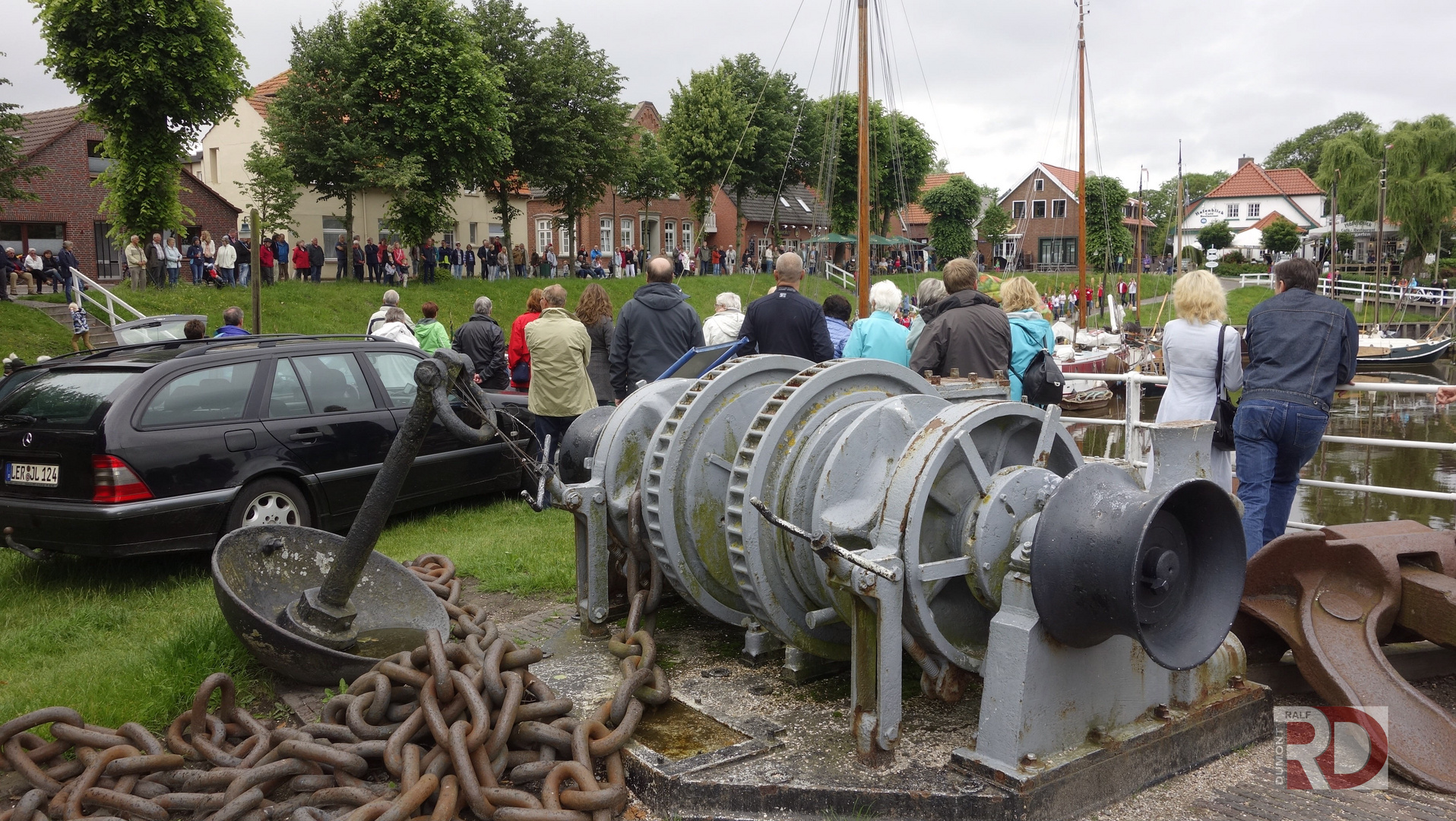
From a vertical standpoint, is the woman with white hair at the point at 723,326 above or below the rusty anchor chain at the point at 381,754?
above

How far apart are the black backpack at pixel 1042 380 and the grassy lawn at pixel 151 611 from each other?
3.19 m

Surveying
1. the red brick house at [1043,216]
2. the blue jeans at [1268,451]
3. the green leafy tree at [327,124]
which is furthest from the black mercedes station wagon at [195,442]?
the red brick house at [1043,216]

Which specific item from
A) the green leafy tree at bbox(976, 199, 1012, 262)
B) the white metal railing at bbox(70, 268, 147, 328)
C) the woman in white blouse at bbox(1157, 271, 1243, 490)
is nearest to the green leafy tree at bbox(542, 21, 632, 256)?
the white metal railing at bbox(70, 268, 147, 328)

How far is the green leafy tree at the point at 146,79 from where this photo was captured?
2302cm

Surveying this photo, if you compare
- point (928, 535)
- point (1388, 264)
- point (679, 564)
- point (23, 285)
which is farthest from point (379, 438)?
point (1388, 264)

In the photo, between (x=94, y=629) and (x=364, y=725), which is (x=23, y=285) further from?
(x=364, y=725)

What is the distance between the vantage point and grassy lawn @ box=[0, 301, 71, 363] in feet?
67.4

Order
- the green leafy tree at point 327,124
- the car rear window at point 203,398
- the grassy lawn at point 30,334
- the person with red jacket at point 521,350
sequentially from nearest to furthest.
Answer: the car rear window at point 203,398
the person with red jacket at point 521,350
the grassy lawn at point 30,334
the green leafy tree at point 327,124

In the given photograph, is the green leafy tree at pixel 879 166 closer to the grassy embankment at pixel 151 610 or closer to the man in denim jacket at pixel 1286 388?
the grassy embankment at pixel 151 610

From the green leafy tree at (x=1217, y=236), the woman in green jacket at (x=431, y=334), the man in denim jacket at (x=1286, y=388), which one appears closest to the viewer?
the man in denim jacket at (x=1286, y=388)

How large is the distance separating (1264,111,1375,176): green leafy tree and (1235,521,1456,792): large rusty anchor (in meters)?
118

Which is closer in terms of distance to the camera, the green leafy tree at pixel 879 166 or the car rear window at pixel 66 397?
the car rear window at pixel 66 397

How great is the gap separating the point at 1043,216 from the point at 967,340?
8488cm

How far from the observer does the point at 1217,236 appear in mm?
81812
